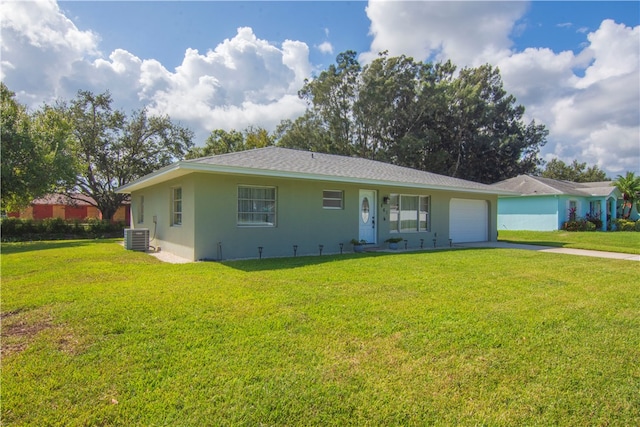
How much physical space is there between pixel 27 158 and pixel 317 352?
1698 cm

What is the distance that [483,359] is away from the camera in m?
3.30

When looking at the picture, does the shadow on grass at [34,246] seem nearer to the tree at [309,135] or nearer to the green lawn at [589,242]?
the tree at [309,135]

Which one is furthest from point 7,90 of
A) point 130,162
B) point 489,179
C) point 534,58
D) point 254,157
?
point 489,179

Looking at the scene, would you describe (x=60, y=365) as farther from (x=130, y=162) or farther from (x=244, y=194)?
(x=130, y=162)

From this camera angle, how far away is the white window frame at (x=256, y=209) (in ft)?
32.2

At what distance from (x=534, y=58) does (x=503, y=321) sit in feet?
54.9

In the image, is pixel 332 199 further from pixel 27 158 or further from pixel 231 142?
pixel 231 142

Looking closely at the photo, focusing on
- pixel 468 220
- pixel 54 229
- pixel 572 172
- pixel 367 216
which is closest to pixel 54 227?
pixel 54 229

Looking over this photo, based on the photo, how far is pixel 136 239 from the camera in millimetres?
12133

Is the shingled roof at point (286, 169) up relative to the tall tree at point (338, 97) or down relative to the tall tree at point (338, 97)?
down

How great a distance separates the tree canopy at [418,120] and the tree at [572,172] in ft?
45.2

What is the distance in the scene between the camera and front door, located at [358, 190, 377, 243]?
39.6 ft

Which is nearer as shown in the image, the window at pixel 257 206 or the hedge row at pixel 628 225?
the window at pixel 257 206

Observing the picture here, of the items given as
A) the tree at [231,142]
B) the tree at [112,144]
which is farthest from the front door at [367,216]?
the tree at [231,142]
